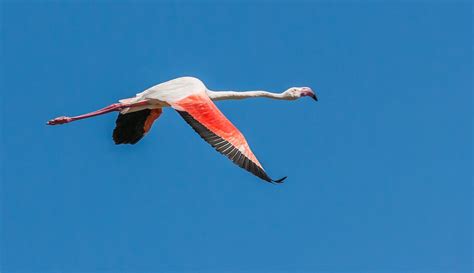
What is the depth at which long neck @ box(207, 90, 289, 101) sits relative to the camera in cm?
2494

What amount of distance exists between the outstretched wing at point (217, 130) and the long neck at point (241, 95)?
26.6 inches

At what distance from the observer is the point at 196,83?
24734mm

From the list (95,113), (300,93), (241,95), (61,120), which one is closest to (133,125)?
(95,113)

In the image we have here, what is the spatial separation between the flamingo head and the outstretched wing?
7.51ft

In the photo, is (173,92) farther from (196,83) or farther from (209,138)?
(209,138)

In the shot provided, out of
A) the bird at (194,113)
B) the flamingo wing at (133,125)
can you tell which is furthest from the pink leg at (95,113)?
the flamingo wing at (133,125)

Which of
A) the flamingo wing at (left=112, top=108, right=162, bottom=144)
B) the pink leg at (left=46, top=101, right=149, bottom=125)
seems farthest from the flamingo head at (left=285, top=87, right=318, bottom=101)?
the pink leg at (left=46, top=101, right=149, bottom=125)

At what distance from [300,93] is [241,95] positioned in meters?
1.36

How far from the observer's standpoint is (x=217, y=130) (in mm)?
23000

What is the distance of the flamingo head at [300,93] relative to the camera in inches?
998

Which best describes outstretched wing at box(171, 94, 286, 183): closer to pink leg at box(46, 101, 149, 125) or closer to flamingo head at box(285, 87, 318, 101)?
pink leg at box(46, 101, 149, 125)

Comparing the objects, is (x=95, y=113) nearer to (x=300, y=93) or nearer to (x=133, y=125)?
(x=133, y=125)

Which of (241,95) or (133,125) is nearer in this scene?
(241,95)

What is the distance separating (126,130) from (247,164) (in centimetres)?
521
